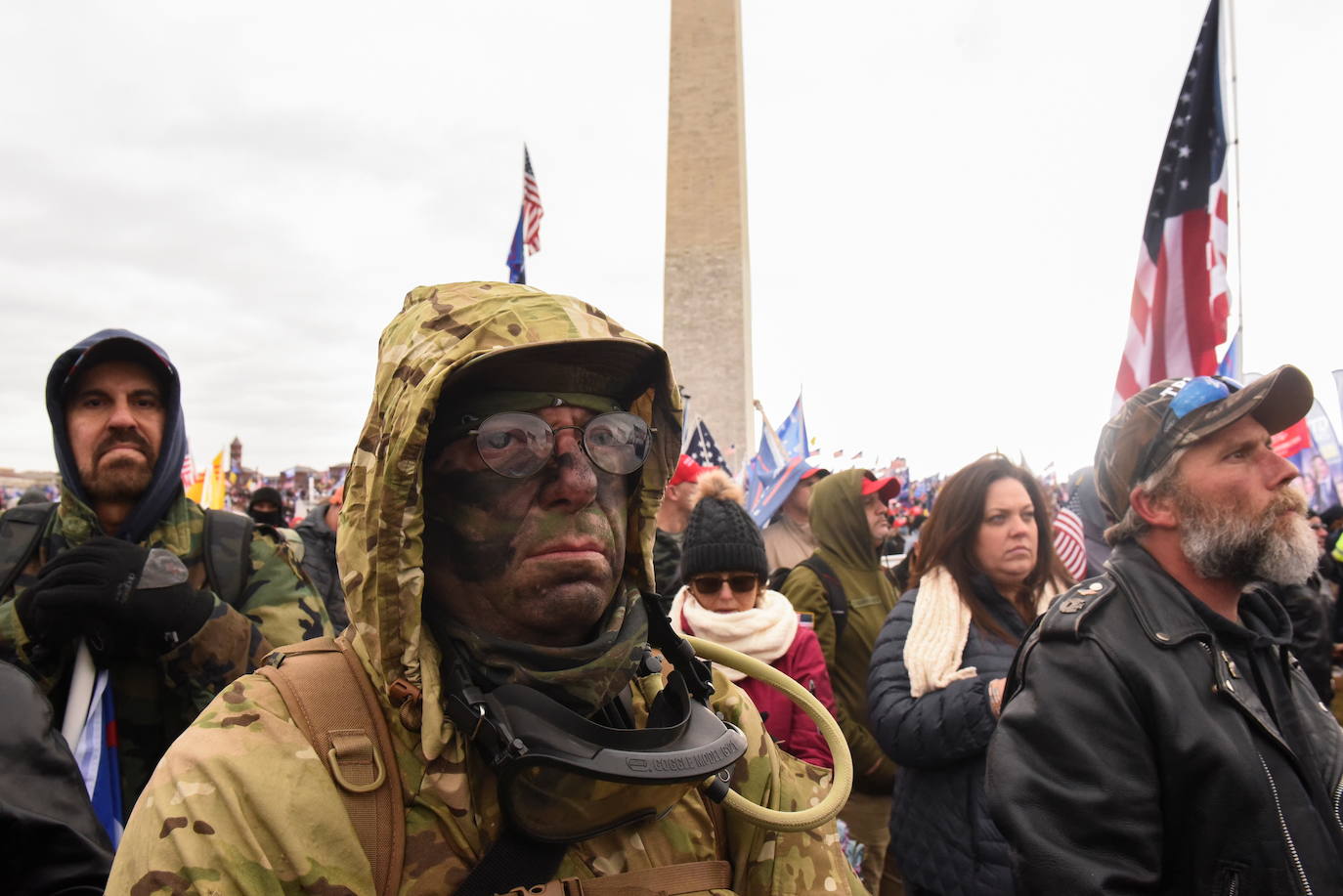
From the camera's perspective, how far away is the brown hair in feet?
10.0

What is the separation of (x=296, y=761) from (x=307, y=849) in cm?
11

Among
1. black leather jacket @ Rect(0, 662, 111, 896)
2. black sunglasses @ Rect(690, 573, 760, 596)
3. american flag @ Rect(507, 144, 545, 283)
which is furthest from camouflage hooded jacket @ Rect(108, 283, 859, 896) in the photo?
american flag @ Rect(507, 144, 545, 283)

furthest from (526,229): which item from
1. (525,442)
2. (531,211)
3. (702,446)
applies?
(525,442)

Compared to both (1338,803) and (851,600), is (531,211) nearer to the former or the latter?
(851,600)

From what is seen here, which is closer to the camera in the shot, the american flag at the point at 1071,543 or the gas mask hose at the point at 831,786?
the gas mask hose at the point at 831,786

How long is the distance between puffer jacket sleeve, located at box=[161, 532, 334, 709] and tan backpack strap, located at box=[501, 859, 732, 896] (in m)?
1.16

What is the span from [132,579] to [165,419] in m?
0.61

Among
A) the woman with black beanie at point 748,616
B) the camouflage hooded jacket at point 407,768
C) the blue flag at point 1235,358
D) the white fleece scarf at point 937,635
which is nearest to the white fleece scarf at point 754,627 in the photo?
the woman with black beanie at point 748,616

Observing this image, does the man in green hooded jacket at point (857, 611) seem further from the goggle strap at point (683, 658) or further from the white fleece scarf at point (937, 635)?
the goggle strap at point (683, 658)

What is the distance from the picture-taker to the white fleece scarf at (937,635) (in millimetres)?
2735

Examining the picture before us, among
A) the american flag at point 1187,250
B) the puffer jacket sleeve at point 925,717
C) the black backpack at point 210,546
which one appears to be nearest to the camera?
the black backpack at point 210,546

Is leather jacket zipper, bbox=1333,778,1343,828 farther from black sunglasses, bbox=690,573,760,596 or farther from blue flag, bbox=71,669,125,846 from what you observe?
blue flag, bbox=71,669,125,846

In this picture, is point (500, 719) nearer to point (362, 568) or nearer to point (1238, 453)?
point (362, 568)

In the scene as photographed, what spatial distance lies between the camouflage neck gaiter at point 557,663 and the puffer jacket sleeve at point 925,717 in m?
1.50
